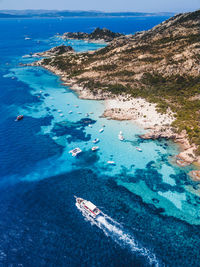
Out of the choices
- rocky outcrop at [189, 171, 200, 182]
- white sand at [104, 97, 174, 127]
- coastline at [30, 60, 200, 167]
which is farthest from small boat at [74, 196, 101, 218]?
white sand at [104, 97, 174, 127]

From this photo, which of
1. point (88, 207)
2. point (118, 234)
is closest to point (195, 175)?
point (118, 234)

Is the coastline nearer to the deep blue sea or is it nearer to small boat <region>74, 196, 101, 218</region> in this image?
the deep blue sea

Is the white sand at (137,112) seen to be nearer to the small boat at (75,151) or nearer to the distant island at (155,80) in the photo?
the distant island at (155,80)

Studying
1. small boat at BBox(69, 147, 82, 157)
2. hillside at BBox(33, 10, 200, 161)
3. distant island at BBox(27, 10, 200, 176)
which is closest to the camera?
small boat at BBox(69, 147, 82, 157)

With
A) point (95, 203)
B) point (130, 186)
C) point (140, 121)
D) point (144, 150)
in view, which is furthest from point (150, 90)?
point (95, 203)

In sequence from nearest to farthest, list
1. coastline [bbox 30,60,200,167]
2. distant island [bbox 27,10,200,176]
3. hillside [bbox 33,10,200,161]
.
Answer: coastline [bbox 30,60,200,167] → distant island [bbox 27,10,200,176] → hillside [bbox 33,10,200,161]

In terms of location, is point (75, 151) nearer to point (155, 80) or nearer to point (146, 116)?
point (146, 116)

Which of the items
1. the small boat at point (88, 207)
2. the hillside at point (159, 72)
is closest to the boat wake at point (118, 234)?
the small boat at point (88, 207)

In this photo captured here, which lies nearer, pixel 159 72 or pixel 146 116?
pixel 146 116
